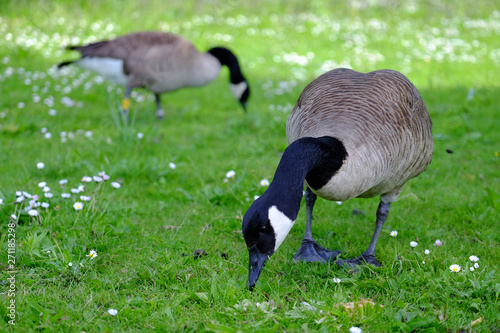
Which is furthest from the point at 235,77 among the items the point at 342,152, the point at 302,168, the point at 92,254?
the point at 302,168

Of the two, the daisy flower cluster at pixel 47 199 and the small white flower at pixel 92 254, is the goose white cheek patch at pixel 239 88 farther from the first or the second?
the small white flower at pixel 92 254

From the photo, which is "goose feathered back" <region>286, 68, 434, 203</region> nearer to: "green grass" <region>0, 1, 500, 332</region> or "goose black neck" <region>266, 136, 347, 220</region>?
"goose black neck" <region>266, 136, 347, 220</region>

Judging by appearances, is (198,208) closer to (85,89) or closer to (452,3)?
(85,89)

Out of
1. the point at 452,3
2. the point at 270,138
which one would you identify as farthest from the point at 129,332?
the point at 452,3

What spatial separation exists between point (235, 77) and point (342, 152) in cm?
548

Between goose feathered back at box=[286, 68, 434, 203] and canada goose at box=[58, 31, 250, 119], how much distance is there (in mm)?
4296

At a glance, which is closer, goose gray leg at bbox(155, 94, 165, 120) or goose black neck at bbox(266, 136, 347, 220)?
goose black neck at bbox(266, 136, 347, 220)

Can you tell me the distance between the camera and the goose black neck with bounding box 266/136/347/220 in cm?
269

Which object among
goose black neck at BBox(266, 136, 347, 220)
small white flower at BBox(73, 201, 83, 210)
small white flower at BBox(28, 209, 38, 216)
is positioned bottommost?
small white flower at BBox(73, 201, 83, 210)

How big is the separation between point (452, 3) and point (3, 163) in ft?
52.9

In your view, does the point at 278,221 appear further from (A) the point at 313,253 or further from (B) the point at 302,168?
(A) the point at 313,253

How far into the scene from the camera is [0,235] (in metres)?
3.75

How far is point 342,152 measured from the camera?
288cm

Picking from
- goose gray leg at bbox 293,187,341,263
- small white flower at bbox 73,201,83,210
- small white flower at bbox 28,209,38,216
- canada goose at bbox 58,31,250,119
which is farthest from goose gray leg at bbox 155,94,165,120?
goose gray leg at bbox 293,187,341,263
